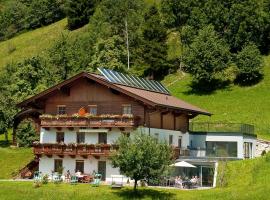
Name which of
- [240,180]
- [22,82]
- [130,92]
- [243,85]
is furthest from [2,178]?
[243,85]

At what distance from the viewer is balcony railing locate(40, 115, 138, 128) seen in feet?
167

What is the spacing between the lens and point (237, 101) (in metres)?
83.9

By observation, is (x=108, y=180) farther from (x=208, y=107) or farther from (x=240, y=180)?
(x=208, y=107)

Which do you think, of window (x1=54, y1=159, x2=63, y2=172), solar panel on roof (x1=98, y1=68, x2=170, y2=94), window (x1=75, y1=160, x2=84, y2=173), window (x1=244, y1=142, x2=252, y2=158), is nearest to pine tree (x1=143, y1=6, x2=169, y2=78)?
solar panel on roof (x1=98, y1=68, x2=170, y2=94)

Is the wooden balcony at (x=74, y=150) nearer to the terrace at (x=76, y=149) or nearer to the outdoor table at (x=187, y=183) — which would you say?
the terrace at (x=76, y=149)

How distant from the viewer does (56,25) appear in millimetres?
140500

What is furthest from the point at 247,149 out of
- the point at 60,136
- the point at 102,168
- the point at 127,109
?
the point at 60,136

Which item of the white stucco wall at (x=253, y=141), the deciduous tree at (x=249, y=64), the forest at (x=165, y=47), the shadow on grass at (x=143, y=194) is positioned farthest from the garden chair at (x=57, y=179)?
the deciduous tree at (x=249, y=64)

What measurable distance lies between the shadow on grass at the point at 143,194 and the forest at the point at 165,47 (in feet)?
115

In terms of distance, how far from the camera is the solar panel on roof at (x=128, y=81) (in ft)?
182

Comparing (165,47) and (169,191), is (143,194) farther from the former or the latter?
(165,47)

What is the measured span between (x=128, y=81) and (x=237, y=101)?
30.5 metres

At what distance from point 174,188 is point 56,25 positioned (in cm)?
10015

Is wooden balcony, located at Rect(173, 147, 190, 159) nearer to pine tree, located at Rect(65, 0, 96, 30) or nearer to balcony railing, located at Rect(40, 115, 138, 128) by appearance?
balcony railing, located at Rect(40, 115, 138, 128)
